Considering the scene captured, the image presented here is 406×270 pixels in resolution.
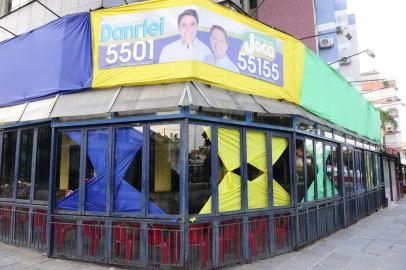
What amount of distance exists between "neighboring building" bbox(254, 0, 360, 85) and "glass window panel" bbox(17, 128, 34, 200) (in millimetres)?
→ 22611

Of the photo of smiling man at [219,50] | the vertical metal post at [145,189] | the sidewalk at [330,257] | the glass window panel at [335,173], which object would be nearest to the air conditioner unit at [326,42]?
the glass window panel at [335,173]

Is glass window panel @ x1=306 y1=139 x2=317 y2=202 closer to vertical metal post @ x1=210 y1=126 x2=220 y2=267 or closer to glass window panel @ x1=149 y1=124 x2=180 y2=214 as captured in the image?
vertical metal post @ x1=210 y1=126 x2=220 y2=267

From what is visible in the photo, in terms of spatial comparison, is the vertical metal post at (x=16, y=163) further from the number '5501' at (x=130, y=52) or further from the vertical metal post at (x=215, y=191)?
the vertical metal post at (x=215, y=191)

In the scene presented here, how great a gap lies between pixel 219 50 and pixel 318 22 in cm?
2593

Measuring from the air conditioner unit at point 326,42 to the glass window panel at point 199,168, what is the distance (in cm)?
2493

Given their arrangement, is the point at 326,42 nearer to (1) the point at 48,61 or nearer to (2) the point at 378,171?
(2) the point at 378,171

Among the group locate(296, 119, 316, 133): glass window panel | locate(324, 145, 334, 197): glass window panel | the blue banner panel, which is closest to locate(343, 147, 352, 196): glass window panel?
locate(324, 145, 334, 197): glass window panel

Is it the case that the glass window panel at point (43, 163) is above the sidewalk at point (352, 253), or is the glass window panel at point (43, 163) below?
above

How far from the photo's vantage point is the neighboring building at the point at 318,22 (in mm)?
27469

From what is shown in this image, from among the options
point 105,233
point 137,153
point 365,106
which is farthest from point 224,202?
point 365,106

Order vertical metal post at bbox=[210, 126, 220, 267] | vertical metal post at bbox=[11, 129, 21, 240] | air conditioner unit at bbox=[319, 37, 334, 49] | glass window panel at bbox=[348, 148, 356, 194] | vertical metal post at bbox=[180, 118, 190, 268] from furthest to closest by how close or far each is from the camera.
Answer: air conditioner unit at bbox=[319, 37, 334, 49], glass window panel at bbox=[348, 148, 356, 194], vertical metal post at bbox=[11, 129, 21, 240], vertical metal post at bbox=[210, 126, 220, 267], vertical metal post at bbox=[180, 118, 190, 268]

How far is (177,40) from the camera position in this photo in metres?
6.82

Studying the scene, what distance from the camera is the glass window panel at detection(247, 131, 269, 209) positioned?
7.54 m

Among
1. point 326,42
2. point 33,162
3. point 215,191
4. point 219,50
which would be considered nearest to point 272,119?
point 219,50
